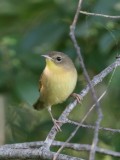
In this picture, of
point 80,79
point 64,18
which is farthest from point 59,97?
point 64,18

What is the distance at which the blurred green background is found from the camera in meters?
5.46

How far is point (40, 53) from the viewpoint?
5957 millimetres

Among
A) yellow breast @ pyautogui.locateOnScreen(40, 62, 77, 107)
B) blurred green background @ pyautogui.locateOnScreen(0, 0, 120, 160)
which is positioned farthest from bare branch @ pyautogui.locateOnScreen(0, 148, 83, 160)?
yellow breast @ pyautogui.locateOnScreen(40, 62, 77, 107)

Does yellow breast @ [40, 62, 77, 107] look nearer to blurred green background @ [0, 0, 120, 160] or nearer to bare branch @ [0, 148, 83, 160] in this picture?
blurred green background @ [0, 0, 120, 160]

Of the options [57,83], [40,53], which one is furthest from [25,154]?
[40,53]

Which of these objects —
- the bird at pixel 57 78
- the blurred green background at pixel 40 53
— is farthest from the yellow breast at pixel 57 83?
the blurred green background at pixel 40 53

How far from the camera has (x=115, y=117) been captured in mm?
6109

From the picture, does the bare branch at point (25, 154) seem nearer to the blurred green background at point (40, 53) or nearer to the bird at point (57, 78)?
the blurred green background at point (40, 53)

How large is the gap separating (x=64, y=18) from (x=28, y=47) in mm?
490

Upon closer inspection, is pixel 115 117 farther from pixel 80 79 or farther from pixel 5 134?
pixel 5 134

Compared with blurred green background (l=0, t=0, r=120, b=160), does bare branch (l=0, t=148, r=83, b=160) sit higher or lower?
lower

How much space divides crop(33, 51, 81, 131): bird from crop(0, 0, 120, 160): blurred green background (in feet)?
0.38

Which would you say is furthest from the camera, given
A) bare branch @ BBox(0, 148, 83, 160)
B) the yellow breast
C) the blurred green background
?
the yellow breast

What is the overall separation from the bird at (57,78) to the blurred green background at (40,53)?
12 cm
